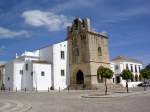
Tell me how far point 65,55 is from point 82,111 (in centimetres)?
3495

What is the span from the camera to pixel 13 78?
42.7 meters

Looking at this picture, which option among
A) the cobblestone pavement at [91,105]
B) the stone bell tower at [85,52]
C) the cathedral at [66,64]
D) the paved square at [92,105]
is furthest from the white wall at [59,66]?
the paved square at [92,105]

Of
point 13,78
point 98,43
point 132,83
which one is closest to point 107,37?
point 98,43

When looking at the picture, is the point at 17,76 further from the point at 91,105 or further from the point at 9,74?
the point at 91,105

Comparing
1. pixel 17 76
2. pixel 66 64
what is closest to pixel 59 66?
pixel 66 64

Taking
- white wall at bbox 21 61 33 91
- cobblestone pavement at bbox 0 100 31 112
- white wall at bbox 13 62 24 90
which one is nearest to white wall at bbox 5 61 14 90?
white wall at bbox 13 62 24 90

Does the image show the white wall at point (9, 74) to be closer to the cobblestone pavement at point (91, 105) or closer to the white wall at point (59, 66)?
the white wall at point (59, 66)

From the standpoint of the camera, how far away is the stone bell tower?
43312 mm

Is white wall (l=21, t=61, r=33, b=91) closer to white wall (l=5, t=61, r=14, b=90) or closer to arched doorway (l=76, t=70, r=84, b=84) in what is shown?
white wall (l=5, t=61, r=14, b=90)

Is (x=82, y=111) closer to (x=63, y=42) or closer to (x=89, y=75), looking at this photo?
(x=89, y=75)

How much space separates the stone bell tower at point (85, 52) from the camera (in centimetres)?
4331

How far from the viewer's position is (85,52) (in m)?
Answer: 44.2

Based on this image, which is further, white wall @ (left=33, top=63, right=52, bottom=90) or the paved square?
white wall @ (left=33, top=63, right=52, bottom=90)

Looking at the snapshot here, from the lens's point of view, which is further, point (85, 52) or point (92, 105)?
point (85, 52)
